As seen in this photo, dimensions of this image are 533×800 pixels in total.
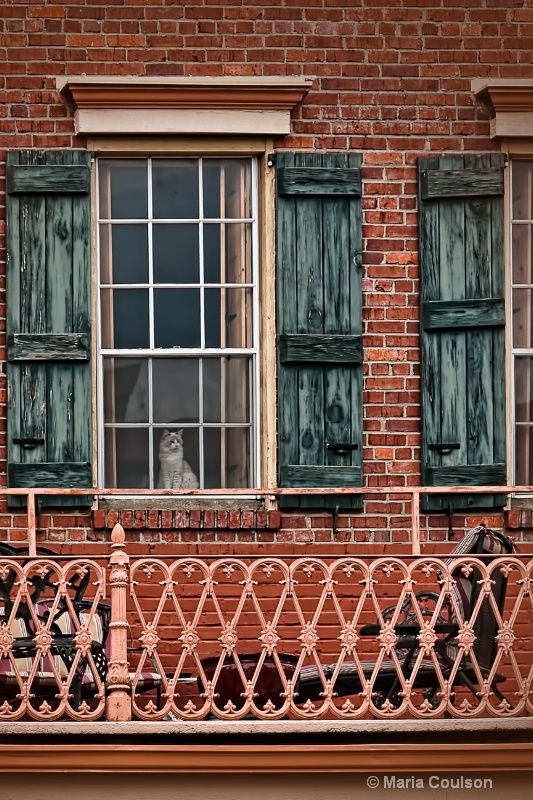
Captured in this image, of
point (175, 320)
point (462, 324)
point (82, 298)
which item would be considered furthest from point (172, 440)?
point (462, 324)

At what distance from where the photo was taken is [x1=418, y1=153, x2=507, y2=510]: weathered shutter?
9750 millimetres

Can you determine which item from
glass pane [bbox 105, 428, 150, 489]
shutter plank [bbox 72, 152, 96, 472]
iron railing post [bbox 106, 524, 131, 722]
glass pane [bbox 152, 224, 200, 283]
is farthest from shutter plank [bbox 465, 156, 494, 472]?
iron railing post [bbox 106, 524, 131, 722]

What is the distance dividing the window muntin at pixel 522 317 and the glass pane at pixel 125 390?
93.2 inches

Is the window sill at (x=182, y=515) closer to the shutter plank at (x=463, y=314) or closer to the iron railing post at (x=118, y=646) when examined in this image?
the shutter plank at (x=463, y=314)

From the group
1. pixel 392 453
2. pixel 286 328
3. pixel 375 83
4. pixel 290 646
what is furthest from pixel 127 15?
pixel 290 646

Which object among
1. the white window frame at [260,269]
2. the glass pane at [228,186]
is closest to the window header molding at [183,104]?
the white window frame at [260,269]

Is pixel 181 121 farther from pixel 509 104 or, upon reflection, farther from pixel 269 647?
pixel 269 647

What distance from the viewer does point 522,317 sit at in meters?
10.0

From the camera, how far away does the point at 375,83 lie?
393 inches

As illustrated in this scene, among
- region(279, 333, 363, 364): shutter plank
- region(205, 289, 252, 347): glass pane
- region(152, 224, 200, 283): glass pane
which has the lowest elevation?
region(279, 333, 363, 364): shutter plank

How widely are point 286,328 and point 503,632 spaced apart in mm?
2852

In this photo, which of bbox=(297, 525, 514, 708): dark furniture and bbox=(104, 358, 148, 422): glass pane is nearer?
bbox=(297, 525, 514, 708): dark furniture

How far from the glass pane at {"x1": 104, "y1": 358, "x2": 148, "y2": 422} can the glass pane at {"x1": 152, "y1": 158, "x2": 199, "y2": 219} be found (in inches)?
38.3

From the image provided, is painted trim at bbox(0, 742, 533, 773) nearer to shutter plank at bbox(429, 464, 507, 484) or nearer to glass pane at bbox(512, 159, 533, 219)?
shutter plank at bbox(429, 464, 507, 484)
